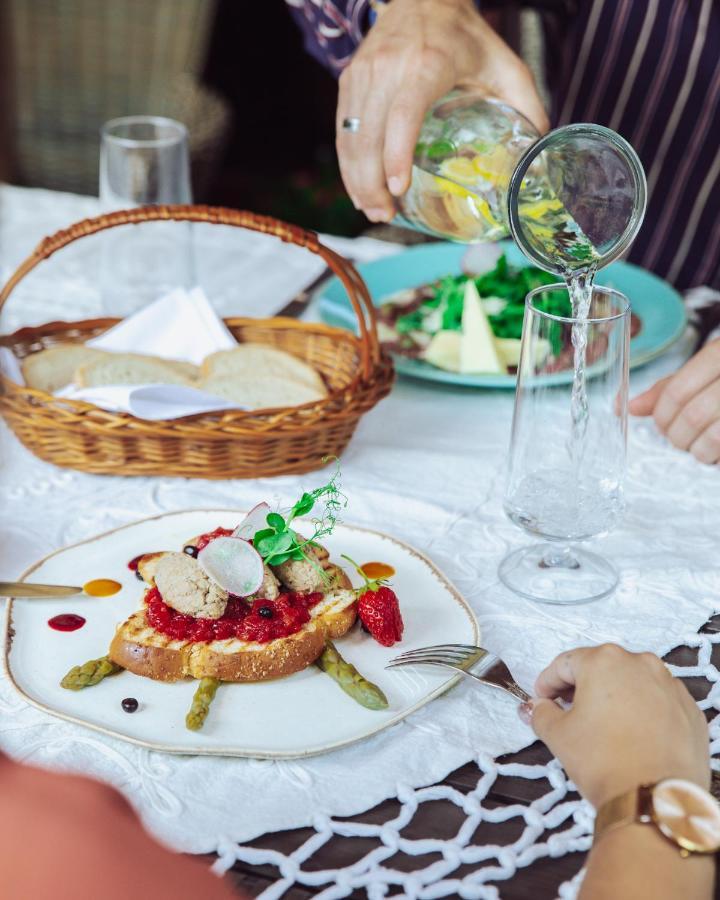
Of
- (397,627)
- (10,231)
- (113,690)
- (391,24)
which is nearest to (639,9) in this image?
(391,24)

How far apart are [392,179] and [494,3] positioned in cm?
81

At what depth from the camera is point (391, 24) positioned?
1.42 metres

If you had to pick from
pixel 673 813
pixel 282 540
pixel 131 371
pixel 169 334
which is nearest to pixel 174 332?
pixel 169 334

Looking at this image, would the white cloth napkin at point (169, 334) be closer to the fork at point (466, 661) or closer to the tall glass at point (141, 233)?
the tall glass at point (141, 233)

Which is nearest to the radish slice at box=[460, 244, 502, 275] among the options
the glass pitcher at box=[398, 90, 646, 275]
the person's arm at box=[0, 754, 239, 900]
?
the glass pitcher at box=[398, 90, 646, 275]

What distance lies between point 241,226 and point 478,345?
35 cm

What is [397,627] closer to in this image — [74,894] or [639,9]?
[74,894]

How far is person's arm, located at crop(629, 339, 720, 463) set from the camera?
51.0 inches

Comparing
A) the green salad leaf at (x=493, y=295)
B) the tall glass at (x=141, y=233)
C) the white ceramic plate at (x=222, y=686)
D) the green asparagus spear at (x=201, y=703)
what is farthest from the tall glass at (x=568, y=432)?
the tall glass at (x=141, y=233)

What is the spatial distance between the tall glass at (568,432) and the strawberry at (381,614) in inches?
6.5

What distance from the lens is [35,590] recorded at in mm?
987

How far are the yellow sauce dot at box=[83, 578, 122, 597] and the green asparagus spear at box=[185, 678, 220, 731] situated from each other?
17 cm

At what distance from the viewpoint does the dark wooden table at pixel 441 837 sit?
0.74m

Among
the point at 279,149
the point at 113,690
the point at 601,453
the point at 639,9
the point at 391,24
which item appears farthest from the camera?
the point at 279,149
